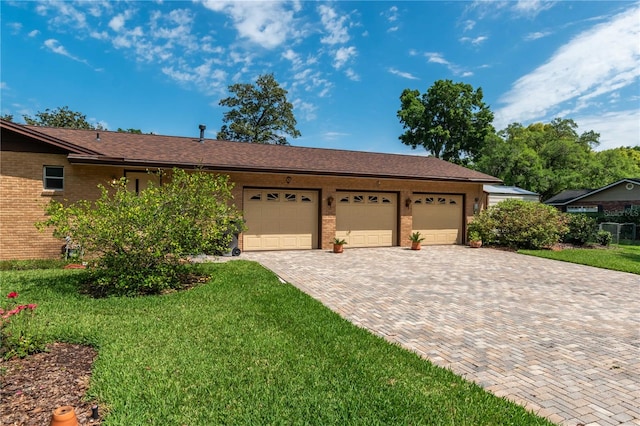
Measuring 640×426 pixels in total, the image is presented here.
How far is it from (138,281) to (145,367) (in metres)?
3.46

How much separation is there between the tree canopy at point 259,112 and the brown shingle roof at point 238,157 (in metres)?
20.6

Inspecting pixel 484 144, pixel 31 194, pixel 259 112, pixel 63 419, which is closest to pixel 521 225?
pixel 63 419

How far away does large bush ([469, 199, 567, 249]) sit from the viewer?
14.6 m

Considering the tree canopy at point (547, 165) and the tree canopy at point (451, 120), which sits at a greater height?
the tree canopy at point (451, 120)

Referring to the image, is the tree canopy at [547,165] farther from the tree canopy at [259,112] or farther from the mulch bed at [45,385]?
the mulch bed at [45,385]

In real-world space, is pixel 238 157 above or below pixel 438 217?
above

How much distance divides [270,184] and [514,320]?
31.3ft

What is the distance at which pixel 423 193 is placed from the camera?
1566cm

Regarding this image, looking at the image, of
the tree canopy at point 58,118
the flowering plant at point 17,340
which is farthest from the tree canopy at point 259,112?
the flowering plant at point 17,340

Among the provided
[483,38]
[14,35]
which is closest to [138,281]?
[14,35]

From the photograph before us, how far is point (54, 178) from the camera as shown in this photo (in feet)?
34.1

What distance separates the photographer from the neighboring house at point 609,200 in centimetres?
2365

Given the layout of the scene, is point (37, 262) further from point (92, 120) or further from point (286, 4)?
point (92, 120)

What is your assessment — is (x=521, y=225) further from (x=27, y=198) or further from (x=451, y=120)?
(x=451, y=120)
